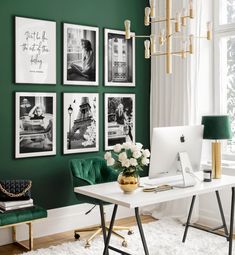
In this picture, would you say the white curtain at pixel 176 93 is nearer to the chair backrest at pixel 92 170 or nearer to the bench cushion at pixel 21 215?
the chair backrest at pixel 92 170

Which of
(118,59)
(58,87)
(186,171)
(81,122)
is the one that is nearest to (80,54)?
(58,87)

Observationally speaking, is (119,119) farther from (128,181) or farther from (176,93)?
(128,181)

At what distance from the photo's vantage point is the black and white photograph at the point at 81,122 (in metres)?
4.92

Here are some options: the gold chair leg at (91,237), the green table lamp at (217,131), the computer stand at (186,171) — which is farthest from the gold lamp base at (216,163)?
the gold chair leg at (91,237)

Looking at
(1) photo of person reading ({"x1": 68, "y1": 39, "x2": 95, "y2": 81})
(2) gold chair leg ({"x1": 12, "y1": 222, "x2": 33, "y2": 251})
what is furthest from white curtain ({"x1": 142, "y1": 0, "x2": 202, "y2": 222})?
(2) gold chair leg ({"x1": 12, "y1": 222, "x2": 33, "y2": 251})

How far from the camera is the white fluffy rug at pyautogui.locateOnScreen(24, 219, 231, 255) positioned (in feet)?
13.7

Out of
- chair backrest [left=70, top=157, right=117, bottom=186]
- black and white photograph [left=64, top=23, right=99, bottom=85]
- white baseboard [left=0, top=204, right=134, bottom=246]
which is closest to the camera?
white baseboard [left=0, top=204, right=134, bottom=246]

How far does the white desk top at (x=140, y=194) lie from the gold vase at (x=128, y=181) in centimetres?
5

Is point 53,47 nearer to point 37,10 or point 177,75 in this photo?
point 37,10

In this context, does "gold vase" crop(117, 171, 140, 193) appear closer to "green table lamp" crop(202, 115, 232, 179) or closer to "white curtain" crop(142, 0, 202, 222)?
"green table lamp" crop(202, 115, 232, 179)

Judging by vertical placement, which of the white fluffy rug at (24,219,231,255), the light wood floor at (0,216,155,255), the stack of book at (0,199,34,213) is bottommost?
the light wood floor at (0,216,155,255)

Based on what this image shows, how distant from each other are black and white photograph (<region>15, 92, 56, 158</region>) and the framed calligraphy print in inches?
7.6

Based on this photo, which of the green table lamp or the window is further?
the window

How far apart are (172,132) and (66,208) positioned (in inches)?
76.9
